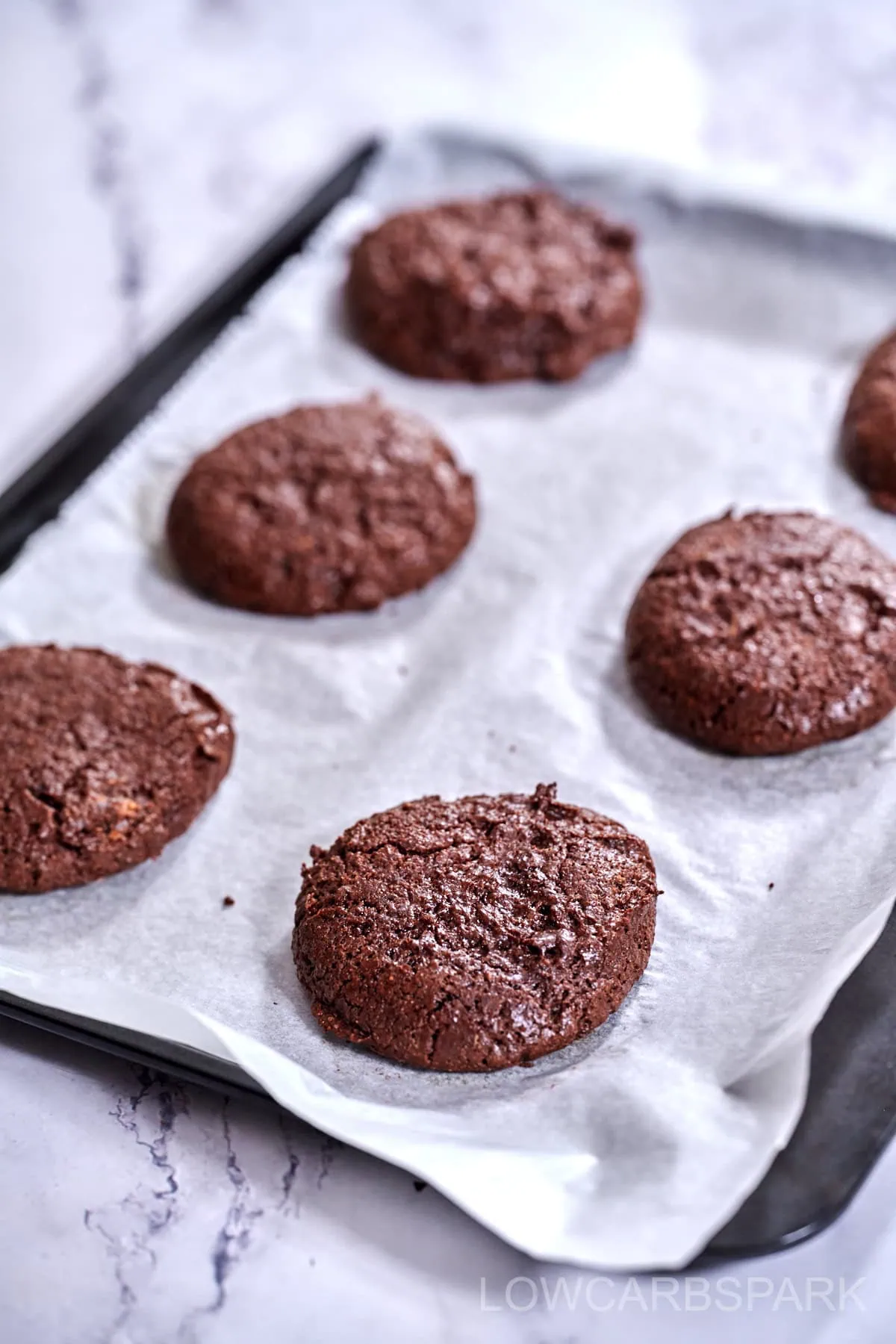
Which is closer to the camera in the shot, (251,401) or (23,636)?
(23,636)

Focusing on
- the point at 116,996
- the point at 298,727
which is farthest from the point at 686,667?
the point at 116,996

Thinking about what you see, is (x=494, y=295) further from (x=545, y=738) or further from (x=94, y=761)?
(x=94, y=761)

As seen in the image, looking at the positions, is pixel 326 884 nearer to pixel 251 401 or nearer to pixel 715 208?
pixel 251 401

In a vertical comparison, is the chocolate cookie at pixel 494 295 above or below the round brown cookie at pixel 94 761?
above

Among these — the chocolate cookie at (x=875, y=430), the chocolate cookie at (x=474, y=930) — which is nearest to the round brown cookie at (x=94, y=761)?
the chocolate cookie at (x=474, y=930)

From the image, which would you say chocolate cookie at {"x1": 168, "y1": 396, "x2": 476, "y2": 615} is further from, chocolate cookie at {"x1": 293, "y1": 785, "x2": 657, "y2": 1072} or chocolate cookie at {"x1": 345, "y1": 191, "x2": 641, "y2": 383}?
Answer: chocolate cookie at {"x1": 293, "y1": 785, "x2": 657, "y2": 1072}

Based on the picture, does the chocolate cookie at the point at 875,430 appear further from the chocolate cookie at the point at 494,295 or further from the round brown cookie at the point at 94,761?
the round brown cookie at the point at 94,761

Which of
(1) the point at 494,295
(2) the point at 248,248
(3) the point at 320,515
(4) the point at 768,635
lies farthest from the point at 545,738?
(2) the point at 248,248

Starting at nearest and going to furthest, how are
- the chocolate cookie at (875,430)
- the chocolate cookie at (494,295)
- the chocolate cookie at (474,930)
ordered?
1. the chocolate cookie at (474,930)
2. the chocolate cookie at (875,430)
3. the chocolate cookie at (494,295)
